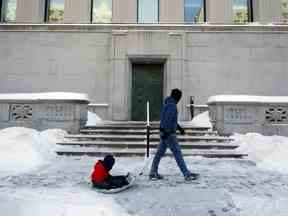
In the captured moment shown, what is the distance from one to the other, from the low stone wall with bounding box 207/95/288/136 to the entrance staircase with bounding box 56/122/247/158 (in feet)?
2.14

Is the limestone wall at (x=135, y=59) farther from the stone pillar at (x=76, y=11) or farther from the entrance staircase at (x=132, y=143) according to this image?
the entrance staircase at (x=132, y=143)

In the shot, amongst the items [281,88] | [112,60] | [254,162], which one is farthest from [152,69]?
[254,162]

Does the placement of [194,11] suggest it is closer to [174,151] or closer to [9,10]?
[9,10]

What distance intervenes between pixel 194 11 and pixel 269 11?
4328 mm

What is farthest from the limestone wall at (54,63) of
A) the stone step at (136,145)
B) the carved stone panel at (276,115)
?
the carved stone panel at (276,115)

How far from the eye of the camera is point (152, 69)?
14.5 meters

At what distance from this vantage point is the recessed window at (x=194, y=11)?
51.4 feet

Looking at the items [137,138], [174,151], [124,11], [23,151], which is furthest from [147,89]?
[174,151]

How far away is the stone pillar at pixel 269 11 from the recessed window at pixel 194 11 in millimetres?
3258

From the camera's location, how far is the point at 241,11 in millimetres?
16000

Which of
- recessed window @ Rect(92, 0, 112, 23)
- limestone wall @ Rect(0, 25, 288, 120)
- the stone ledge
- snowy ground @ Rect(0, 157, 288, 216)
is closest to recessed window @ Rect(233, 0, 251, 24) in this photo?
the stone ledge

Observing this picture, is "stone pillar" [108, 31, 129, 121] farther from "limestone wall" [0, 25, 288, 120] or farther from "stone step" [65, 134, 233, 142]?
"stone step" [65, 134, 233, 142]

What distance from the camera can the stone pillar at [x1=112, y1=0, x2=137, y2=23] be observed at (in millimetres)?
15234

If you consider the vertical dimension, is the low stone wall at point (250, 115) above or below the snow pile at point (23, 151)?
above
